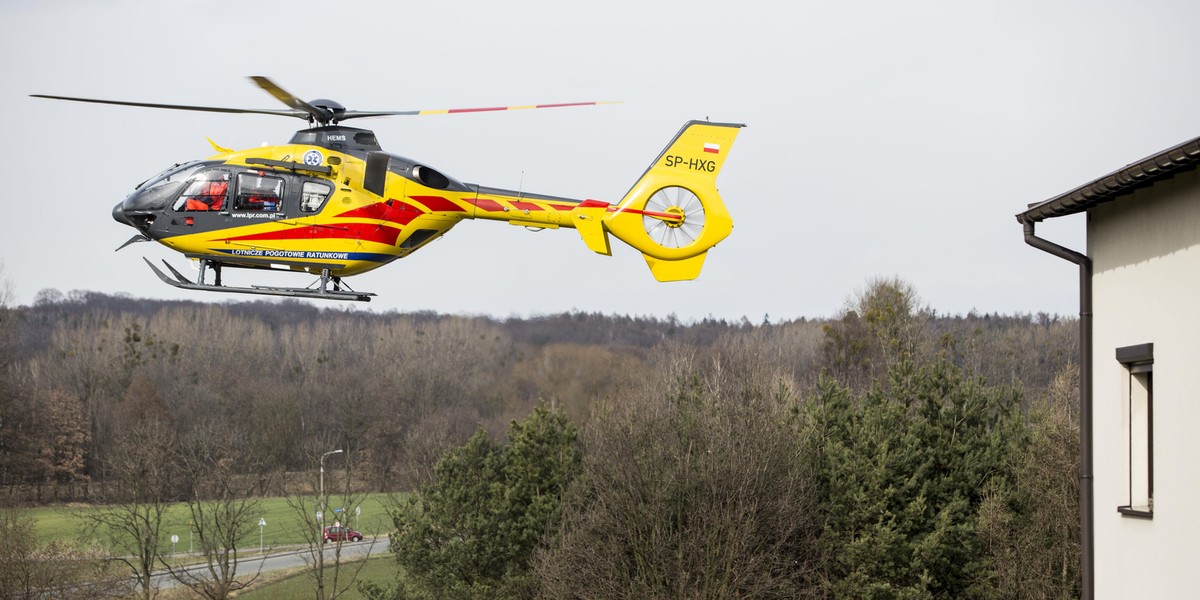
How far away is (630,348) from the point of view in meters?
79.6

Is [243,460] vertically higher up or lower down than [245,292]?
lower down

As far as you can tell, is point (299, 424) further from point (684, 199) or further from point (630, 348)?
point (684, 199)

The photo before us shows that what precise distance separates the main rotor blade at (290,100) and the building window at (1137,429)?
1127cm

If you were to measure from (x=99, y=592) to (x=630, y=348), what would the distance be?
38605 mm

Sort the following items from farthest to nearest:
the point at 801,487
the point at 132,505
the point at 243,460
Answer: the point at 243,460, the point at 132,505, the point at 801,487

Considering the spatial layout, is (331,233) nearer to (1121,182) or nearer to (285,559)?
(1121,182)

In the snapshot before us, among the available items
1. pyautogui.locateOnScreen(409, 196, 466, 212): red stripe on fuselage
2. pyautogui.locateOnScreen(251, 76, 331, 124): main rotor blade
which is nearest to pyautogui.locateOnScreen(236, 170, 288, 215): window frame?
pyautogui.locateOnScreen(251, 76, 331, 124): main rotor blade

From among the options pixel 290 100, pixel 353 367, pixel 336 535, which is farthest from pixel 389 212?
pixel 353 367

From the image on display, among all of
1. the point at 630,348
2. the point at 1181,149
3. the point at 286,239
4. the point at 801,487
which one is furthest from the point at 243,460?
the point at 1181,149

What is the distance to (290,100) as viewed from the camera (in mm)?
18547

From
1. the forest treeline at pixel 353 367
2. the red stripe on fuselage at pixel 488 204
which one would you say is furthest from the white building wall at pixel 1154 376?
the forest treeline at pixel 353 367

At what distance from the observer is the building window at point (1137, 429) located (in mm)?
13570

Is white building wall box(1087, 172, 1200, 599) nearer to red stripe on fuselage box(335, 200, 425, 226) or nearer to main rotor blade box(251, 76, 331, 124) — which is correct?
red stripe on fuselage box(335, 200, 425, 226)

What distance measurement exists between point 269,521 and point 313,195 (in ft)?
203
